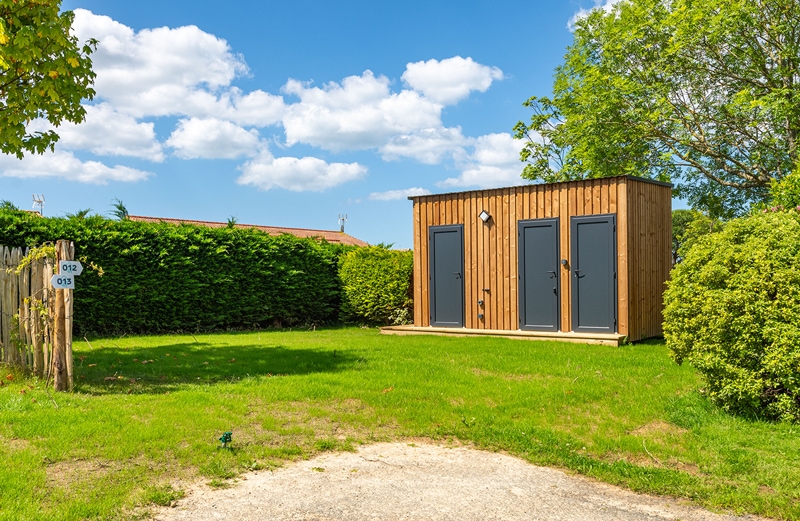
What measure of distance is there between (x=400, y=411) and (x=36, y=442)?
3.21 metres

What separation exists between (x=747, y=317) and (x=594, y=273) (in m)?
6.32

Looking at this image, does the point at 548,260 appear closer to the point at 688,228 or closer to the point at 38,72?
the point at 38,72

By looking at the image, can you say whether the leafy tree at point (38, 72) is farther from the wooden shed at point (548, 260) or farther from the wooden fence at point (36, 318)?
the wooden shed at point (548, 260)

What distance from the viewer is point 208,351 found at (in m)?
10.9

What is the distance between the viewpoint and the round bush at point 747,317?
232 inches

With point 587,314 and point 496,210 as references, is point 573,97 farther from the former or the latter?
point 587,314

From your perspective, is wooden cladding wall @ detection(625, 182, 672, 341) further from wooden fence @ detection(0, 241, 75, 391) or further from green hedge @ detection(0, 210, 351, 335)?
wooden fence @ detection(0, 241, 75, 391)

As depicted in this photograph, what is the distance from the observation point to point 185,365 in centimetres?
913

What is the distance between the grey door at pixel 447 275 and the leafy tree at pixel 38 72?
7874 mm

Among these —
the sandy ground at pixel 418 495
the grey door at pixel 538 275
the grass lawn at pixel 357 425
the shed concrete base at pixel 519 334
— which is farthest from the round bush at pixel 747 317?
the grey door at pixel 538 275

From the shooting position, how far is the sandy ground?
3846 millimetres

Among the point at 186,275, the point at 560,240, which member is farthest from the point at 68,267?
the point at 560,240

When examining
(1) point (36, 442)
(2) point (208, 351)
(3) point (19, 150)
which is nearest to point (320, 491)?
(1) point (36, 442)

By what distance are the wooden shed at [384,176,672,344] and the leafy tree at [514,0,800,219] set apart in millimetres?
6454
